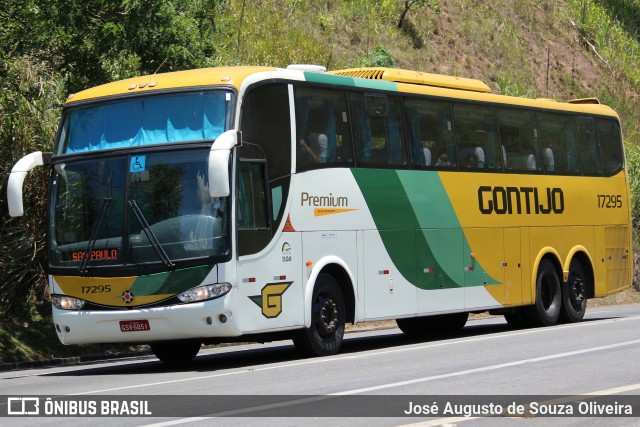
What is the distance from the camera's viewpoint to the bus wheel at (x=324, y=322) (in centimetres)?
1645

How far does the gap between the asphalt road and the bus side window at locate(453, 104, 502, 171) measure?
3.01 m

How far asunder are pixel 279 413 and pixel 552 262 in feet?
43.6

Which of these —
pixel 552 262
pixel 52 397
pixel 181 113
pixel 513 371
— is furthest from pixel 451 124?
pixel 52 397

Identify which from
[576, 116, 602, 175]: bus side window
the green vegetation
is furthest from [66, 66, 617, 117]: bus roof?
the green vegetation

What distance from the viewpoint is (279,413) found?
34.0 feet

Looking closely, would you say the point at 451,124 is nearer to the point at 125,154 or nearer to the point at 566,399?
the point at 125,154

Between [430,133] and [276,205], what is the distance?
445cm

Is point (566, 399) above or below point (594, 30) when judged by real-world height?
below

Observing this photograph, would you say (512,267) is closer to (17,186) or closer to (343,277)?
(343,277)

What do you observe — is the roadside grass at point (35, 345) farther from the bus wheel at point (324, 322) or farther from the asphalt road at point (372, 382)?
the bus wheel at point (324, 322)

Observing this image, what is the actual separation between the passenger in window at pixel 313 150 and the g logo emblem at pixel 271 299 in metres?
1.78

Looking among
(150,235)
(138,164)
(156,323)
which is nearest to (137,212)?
(150,235)

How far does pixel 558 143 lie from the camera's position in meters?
23.0

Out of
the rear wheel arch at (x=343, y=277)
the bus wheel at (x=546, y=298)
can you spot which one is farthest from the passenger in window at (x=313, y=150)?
the bus wheel at (x=546, y=298)
